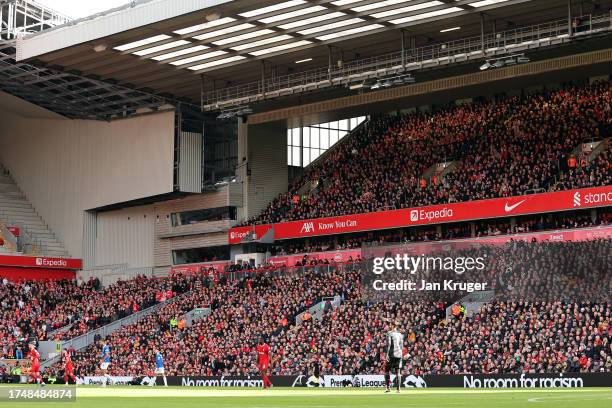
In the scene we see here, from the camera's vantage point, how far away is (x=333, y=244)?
60.5m

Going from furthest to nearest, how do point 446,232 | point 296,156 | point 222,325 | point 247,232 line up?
point 296,156 < point 247,232 < point 446,232 < point 222,325

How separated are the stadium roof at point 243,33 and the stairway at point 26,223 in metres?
17.2

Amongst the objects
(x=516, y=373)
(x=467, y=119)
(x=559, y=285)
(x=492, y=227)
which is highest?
(x=467, y=119)

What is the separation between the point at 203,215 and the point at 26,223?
14.7 meters

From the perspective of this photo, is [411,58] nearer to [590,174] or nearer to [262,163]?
[590,174]

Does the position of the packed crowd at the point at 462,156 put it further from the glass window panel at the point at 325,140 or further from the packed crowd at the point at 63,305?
the packed crowd at the point at 63,305

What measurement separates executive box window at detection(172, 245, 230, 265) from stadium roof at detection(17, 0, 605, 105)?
1131 cm

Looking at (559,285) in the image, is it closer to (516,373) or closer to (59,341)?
(516,373)

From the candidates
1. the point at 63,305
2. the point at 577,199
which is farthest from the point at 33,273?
the point at 577,199

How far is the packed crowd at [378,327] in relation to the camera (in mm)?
37906

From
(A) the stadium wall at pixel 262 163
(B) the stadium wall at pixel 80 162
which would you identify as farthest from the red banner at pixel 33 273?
(A) the stadium wall at pixel 262 163

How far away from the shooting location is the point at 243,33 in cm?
5156

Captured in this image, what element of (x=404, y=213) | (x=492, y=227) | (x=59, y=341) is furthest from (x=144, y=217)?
(x=492, y=227)

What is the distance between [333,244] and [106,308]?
47.7 ft
